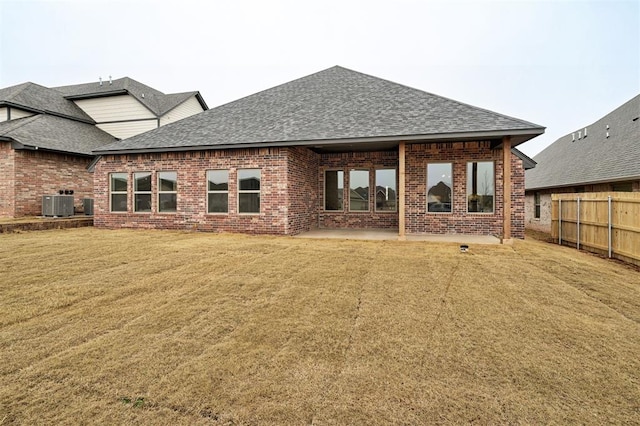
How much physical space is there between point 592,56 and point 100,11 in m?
35.4

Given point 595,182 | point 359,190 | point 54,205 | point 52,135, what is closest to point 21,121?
point 52,135

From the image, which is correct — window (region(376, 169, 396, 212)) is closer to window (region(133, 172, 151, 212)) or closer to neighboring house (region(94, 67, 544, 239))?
neighboring house (region(94, 67, 544, 239))

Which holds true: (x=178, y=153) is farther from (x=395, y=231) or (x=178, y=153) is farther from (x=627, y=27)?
(x=627, y=27)

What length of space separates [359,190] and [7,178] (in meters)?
15.1

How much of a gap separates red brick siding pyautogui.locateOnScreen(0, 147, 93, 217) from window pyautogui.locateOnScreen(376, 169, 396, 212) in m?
14.9

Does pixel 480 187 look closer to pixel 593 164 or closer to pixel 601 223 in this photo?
pixel 601 223

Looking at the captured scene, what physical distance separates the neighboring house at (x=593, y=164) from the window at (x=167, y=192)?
53.7 ft

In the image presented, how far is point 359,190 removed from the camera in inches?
504

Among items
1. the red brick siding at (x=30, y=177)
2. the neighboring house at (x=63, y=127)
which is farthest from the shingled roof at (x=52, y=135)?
the red brick siding at (x=30, y=177)

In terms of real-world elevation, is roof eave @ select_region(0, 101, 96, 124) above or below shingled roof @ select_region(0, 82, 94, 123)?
below

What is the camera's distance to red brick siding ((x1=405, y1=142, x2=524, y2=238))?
→ 34.6 feet

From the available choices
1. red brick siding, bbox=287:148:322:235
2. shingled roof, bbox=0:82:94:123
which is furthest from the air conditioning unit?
red brick siding, bbox=287:148:322:235

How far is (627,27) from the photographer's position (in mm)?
19625

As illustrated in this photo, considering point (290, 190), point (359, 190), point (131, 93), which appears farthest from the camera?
point (131, 93)
